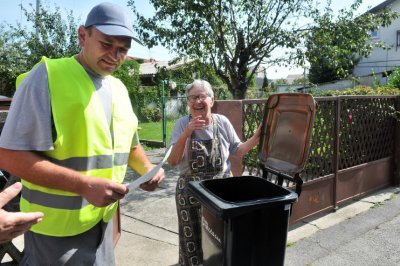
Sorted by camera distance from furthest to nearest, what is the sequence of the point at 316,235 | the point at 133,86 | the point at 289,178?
the point at 133,86, the point at 316,235, the point at 289,178

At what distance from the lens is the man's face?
1778 mm

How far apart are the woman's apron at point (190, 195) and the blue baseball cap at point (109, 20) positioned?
1268mm

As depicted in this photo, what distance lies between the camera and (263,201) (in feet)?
6.50

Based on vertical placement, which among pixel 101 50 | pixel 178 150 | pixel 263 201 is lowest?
pixel 263 201

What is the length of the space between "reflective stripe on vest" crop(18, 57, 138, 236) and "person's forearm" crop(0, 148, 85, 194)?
0.26 feet

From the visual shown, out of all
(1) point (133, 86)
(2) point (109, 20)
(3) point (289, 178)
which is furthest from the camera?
(1) point (133, 86)

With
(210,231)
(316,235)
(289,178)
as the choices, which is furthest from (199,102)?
(316,235)

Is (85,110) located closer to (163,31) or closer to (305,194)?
(305,194)

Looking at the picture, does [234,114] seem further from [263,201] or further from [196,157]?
[263,201]

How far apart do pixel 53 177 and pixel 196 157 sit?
146 cm

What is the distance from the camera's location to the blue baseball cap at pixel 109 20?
174 centimetres

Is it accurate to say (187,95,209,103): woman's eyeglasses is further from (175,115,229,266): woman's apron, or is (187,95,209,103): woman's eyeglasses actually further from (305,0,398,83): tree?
(305,0,398,83): tree

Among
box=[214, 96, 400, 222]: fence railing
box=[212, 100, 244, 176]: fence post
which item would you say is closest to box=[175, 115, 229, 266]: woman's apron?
box=[212, 100, 244, 176]: fence post

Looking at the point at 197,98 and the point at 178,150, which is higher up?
the point at 197,98
